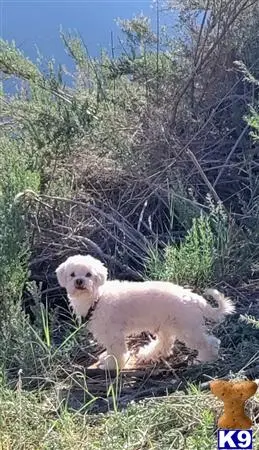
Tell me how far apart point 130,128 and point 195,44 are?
1094mm

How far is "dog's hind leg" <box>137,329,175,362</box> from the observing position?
3699mm

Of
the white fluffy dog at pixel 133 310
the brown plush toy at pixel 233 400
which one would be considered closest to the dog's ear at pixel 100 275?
the white fluffy dog at pixel 133 310

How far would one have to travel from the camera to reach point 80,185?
5344 millimetres

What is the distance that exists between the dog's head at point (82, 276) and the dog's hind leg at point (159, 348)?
39 centimetres

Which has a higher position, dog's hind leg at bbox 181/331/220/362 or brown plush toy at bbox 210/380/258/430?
brown plush toy at bbox 210/380/258/430

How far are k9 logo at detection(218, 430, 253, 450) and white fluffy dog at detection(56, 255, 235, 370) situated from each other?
139 cm

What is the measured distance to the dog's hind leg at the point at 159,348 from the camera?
3.70 meters

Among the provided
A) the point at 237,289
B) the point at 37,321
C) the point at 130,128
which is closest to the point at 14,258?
the point at 37,321

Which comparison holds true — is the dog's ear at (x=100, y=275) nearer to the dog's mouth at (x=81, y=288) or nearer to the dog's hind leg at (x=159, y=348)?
A: the dog's mouth at (x=81, y=288)

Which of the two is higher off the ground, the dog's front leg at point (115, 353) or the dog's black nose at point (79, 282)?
the dog's black nose at point (79, 282)

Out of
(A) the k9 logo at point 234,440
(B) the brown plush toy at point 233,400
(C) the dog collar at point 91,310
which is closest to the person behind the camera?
(A) the k9 logo at point 234,440

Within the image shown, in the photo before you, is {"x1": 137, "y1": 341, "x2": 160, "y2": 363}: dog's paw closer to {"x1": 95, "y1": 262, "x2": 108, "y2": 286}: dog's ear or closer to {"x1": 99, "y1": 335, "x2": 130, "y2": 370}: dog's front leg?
{"x1": 99, "y1": 335, "x2": 130, "y2": 370}: dog's front leg

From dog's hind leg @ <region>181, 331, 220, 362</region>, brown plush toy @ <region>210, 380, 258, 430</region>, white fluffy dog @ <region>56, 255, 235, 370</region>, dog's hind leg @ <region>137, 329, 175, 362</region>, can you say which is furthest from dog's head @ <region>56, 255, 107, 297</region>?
brown plush toy @ <region>210, 380, 258, 430</region>

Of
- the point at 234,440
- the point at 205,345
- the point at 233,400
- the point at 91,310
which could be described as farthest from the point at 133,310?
the point at 234,440
